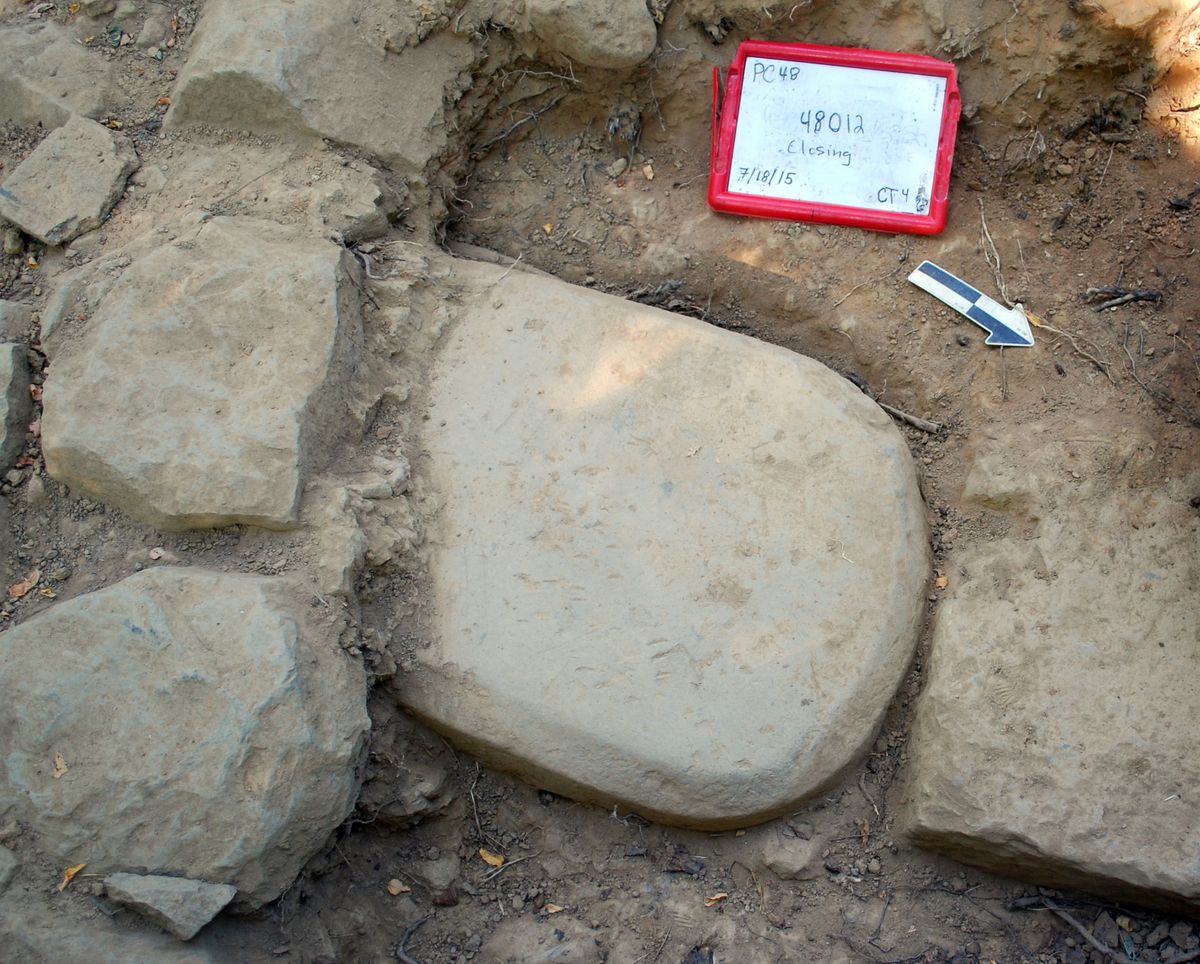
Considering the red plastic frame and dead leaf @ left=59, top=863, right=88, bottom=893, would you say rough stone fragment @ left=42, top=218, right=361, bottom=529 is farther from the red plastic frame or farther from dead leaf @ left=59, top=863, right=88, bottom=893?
the red plastic frame

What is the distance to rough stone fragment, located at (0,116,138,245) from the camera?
2.25 m

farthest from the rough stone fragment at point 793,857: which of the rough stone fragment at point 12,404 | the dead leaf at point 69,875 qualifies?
the rough stone fragment at point 12,404

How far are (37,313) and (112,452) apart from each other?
0.43 metres

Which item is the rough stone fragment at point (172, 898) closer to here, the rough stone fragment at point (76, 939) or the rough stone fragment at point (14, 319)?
the rough stone fragment at point (76, 939)

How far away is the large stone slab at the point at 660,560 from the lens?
1.93m

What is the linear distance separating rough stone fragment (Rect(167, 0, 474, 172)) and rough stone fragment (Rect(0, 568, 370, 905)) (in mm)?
1047

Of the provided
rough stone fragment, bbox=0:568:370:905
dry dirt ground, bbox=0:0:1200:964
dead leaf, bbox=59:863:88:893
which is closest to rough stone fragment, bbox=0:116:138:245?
dry dirt ground, bbox=0:0:1200:964

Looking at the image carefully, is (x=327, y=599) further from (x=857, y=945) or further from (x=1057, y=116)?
(x=1057, y=116)

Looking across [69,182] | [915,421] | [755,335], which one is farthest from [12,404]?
[915,421]

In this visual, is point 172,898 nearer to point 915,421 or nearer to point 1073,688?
point 1073,688

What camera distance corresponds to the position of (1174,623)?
6.58 feet

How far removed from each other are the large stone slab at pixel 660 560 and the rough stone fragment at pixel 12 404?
2.48 feet

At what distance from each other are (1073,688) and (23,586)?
1.89m

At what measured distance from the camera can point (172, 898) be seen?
5.44 feet
